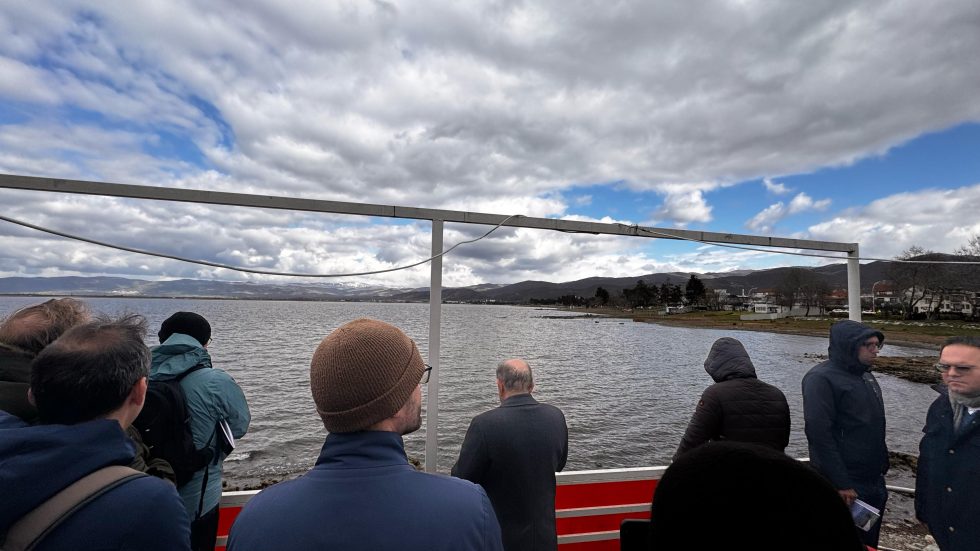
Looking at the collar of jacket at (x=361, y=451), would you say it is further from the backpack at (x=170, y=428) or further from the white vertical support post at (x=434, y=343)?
the white vertical support post at (x=434, y=343)

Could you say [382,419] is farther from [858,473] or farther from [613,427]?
[613,427]

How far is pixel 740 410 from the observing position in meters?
2.48

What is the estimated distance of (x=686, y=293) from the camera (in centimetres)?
6312

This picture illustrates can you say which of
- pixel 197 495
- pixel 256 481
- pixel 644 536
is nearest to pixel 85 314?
pixel 197 495

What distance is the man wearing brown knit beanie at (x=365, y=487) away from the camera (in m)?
0.81

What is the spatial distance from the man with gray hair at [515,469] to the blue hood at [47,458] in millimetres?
1305

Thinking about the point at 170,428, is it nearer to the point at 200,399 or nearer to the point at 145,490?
the point at 200,399

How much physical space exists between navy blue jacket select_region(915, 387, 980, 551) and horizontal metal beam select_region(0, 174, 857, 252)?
1.66 m

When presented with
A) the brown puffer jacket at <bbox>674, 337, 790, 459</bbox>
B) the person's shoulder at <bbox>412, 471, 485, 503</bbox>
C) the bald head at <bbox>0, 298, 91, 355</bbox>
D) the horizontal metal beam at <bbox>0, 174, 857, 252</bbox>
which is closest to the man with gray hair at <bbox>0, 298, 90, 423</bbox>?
the bald head at <bbox>0, 298, 91, 355</bbox>

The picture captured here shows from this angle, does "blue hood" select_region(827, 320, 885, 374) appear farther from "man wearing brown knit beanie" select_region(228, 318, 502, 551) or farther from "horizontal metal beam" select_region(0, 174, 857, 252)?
"man wearing brown knit beanie" select_region(228, 318, 502, 551)

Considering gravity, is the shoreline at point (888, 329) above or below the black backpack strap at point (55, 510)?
below

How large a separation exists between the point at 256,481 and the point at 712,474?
34.9 feet

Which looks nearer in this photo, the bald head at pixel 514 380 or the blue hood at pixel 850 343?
the bald head at pixel 514 380

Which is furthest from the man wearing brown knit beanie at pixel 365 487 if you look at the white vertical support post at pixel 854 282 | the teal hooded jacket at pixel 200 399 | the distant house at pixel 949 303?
the distant house at pixel 949 303
